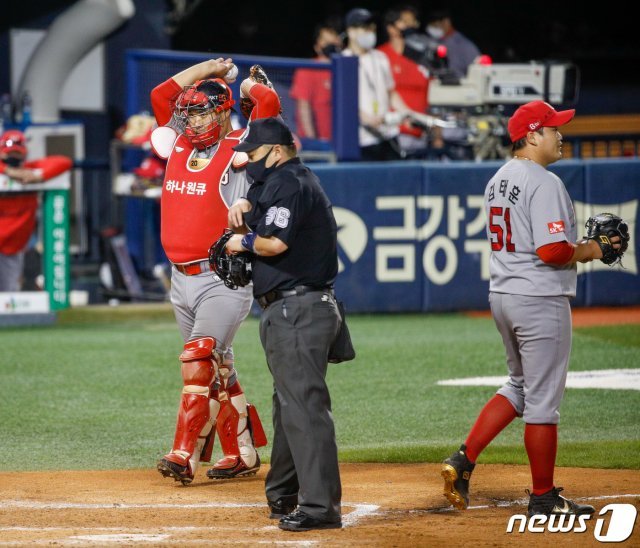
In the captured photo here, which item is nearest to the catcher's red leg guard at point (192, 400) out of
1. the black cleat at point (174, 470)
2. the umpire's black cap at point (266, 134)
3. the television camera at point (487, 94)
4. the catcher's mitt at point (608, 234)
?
the black cleat at point (174, 470)

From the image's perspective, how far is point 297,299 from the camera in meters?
5.65

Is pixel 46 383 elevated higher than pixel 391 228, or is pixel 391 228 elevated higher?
pixel 391 228

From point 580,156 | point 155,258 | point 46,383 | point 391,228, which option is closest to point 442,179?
point 391,228

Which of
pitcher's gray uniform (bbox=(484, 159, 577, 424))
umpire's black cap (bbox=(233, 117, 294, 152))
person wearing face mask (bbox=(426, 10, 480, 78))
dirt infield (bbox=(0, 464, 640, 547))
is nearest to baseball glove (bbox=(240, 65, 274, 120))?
umpire's black cap (bbox=(233, 117, 294, 152))

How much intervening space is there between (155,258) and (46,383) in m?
5.89

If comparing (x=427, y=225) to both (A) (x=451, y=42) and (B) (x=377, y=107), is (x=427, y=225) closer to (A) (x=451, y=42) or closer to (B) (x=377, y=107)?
(B) (x=377, y=107)

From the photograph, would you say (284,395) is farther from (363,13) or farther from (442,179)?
(363,13)

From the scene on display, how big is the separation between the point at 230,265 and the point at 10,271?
25.6ft

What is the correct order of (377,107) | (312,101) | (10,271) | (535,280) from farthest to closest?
(377,107) → (312,101) → (10,271) → (535,280)

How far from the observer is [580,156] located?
14.6m

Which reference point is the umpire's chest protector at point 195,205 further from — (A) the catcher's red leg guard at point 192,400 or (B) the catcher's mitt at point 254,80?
(A) the catcher's red leg guard at point 192,400

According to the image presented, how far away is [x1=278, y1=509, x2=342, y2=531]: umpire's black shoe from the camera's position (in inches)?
220

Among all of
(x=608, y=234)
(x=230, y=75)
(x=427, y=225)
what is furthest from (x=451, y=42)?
(x=608, y=234)

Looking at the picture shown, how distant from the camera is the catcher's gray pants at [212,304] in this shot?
6.72m
